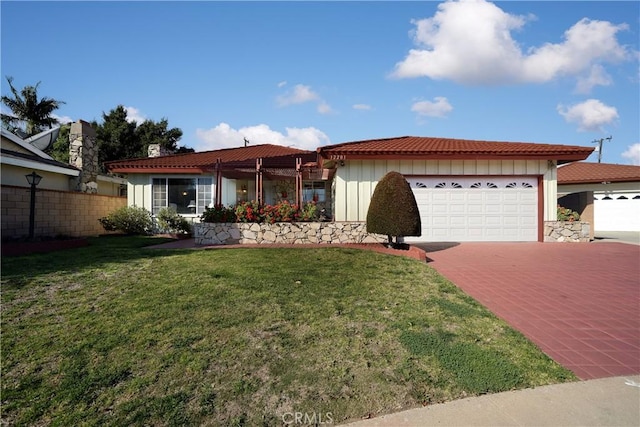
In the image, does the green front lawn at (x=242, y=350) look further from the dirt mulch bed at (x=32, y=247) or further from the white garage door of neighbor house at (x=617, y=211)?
the white garage door of neighbor house at (x=617, y=211)

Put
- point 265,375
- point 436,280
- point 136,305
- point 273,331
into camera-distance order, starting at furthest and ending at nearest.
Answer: point 436,280 → point 136,305 → point 273,331 → point 265,375

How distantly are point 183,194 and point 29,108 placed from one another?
79.4ft

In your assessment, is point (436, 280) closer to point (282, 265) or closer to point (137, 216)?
point (282, 265)

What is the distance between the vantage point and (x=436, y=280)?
5.54 m

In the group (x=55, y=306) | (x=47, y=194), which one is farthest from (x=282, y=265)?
(x=47, y=194)

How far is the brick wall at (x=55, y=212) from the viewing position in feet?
32.3

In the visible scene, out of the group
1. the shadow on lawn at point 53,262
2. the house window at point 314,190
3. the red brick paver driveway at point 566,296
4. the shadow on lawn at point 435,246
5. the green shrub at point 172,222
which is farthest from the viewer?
the house window at point 314,190

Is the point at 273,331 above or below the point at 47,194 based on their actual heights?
below

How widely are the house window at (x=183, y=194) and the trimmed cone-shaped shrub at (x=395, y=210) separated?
8930 millimetres

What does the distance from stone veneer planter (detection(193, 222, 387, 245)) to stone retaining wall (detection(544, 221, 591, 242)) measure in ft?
19.4

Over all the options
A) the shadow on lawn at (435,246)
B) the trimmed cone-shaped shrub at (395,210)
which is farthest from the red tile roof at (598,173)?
the trimmed cone-shaped shrub at (395,210)

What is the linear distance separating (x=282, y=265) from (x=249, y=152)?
41.2 ft

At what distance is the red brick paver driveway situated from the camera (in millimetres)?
3162

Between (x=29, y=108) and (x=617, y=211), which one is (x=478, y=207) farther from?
(x=29, y=108)
